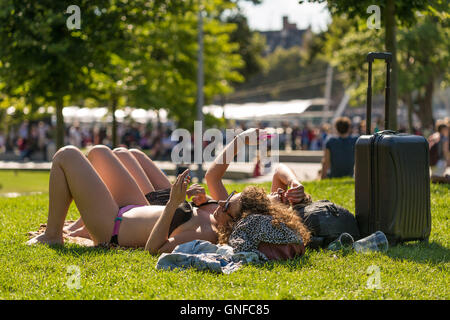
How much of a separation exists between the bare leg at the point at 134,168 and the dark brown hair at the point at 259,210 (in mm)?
1487

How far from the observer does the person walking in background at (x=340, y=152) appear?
10.2m

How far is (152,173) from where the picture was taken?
6820 millimetres

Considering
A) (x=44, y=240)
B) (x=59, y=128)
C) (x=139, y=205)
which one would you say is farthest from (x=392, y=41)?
(x=59, y=128)

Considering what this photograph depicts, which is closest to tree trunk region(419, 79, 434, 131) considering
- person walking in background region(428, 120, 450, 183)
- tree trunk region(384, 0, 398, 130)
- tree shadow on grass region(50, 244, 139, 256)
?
person walking in background region(428, 120, 450, 183)

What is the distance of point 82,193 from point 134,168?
3.55 ft

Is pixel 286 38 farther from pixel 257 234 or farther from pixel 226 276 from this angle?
pixel 226 276

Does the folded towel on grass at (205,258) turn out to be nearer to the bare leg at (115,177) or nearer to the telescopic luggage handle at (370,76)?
the bare leg at (115,177)

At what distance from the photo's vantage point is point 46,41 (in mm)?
12891

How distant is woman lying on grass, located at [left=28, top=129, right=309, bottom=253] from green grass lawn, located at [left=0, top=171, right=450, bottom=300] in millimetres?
221

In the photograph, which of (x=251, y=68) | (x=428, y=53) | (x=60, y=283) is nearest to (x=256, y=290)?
(x=60, y=283)

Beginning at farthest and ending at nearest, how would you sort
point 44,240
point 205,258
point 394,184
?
point 44,240
point 394,184
point 205,258

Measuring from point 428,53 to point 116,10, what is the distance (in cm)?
1765

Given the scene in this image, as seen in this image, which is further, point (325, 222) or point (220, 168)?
point (220, 168)

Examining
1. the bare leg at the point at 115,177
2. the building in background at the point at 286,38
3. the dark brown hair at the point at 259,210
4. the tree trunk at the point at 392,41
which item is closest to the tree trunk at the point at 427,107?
the tree trunk at the point at 392,41
